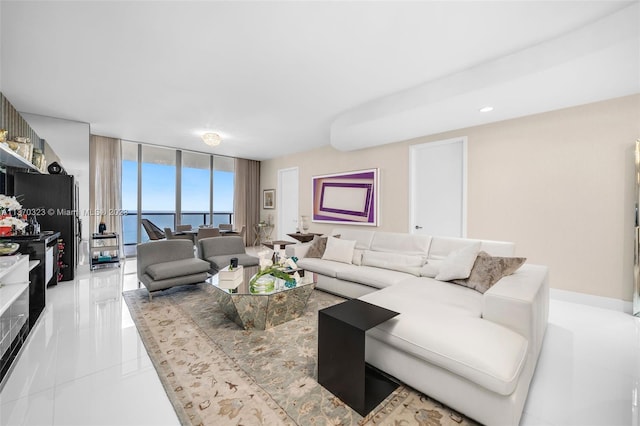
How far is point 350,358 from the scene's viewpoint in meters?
1.59

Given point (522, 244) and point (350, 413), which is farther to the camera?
point (522, 244)

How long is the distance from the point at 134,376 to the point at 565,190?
4.76 meters

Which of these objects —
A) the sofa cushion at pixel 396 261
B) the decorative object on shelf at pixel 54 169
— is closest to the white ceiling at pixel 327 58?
the decorative object on shelf at pixel 54 169

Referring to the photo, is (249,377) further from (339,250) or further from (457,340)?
(339,250)

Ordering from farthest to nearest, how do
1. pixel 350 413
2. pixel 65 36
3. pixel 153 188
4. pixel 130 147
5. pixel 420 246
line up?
pixel 153 188
pixel 130 147
pixel 420 246
pixel 65 36
pixel 350 413

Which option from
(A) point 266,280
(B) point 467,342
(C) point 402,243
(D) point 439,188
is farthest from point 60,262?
(D) point 439,188

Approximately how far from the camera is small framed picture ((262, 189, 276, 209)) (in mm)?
7969

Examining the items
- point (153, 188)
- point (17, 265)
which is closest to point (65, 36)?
point (17, 265)

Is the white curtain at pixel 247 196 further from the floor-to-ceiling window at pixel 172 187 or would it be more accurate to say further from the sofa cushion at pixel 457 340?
the sofa cushion at pixel 457 340

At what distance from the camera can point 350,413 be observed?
1518 millimetres

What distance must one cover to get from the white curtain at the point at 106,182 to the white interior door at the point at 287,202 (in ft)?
12.2

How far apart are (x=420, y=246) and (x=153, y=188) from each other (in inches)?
255

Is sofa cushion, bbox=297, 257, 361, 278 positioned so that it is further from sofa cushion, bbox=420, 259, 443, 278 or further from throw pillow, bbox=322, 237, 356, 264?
sofa cushion, bbox=420, 259, 443, 278

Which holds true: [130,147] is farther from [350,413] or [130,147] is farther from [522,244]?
[522,244]
